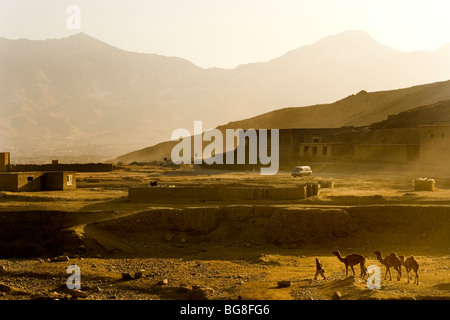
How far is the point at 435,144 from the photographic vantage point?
45.0 meters

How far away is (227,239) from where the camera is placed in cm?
2217

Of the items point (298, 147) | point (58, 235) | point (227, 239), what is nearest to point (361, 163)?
point (298, 147)

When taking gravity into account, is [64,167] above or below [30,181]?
above

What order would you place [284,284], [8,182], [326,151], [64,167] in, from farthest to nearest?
[326,151] < [64,167] < [8,182] < [284,284]

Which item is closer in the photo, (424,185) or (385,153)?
(424,185)

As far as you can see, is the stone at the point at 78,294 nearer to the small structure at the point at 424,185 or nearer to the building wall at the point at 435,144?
the small structure at the point at 424,185

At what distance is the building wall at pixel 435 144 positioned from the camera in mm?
44469

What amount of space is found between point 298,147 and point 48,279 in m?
43.3

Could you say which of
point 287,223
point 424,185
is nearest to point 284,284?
point 287,223

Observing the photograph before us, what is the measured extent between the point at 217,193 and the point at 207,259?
21.3ft

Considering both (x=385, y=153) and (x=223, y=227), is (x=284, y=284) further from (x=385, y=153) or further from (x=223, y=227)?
(x=385, y=153)
